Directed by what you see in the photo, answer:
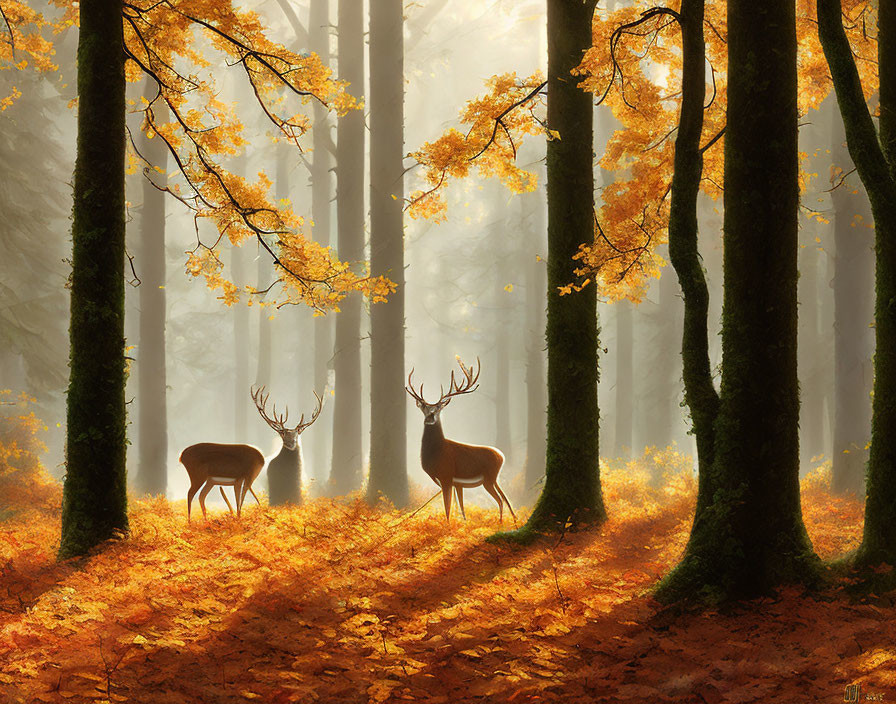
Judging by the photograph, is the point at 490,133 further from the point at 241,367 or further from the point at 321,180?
the point at 241,367

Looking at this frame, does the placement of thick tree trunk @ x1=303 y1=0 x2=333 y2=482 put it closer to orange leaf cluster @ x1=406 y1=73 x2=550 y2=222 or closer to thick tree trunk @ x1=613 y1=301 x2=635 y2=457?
thick tree trunk @ x1=613 y1=301 x2=635 y2=457

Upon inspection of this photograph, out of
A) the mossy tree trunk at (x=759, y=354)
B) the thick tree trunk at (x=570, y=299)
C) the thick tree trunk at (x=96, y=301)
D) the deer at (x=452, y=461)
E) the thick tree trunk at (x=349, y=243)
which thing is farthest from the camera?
the thick tree trunk at (x=349, y=243)

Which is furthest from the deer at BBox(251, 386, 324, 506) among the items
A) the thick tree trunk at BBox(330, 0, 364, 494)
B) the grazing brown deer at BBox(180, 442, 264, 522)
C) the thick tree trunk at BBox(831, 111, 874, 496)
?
the thick tree trunk at BBox(831, 111, 874, 496)

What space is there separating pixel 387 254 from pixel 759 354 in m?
9.17

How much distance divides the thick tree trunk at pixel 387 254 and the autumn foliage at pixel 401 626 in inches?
222

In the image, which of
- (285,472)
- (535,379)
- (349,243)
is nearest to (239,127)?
(285,472)

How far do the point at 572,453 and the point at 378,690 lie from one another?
4764 millimetres

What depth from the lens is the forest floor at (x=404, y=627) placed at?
4.23 m

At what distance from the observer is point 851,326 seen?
13.6 metres

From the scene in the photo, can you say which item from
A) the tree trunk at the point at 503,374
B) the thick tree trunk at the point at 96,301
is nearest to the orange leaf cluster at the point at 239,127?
the thick tree trunk at the point at 96,301

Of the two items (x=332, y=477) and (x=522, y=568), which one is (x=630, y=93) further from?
(x=332, y=477)

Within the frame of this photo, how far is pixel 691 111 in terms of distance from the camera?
643 cm

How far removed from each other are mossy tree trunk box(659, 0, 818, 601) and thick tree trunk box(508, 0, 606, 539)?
102 inches
